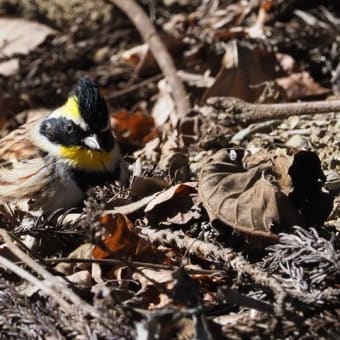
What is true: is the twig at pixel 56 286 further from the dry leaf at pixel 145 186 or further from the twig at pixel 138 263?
the dry leaf at pixel 145 186

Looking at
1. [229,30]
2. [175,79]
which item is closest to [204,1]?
[229,30]

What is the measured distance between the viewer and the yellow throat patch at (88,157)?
5109mm

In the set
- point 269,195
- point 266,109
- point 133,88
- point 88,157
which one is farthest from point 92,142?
point 269,195

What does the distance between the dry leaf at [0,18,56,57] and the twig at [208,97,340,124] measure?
2.16m

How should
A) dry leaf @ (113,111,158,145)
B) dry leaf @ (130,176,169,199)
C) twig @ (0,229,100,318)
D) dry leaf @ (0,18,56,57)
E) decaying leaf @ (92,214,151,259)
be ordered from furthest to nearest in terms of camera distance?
dry leaf @ (0,18,56,57), dry leaf @ (113,111,158,145), dry leaf @ (130,176,169,199), decaying leaf @ (92,214,151,259), twig @ (0,229,100,318)

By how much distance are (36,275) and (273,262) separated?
3.11 ft

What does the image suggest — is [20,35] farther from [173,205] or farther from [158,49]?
[173,205]

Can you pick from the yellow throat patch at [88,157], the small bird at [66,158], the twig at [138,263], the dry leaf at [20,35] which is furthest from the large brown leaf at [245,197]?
the dry leaf at [20,35]

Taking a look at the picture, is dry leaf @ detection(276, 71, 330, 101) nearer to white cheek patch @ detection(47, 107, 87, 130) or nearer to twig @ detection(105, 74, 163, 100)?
twig @ detection(105, 74, 163, 100)

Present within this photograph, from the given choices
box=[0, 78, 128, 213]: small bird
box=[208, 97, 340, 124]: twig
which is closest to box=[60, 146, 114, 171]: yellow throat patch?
box=[0, 78, 128, 213]: small bird

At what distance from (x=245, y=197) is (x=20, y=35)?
3648mm

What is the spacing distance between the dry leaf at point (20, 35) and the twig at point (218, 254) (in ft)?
10.2

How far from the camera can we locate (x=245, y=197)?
3.80 metres

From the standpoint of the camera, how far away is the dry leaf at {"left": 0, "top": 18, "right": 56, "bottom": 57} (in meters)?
6.77
